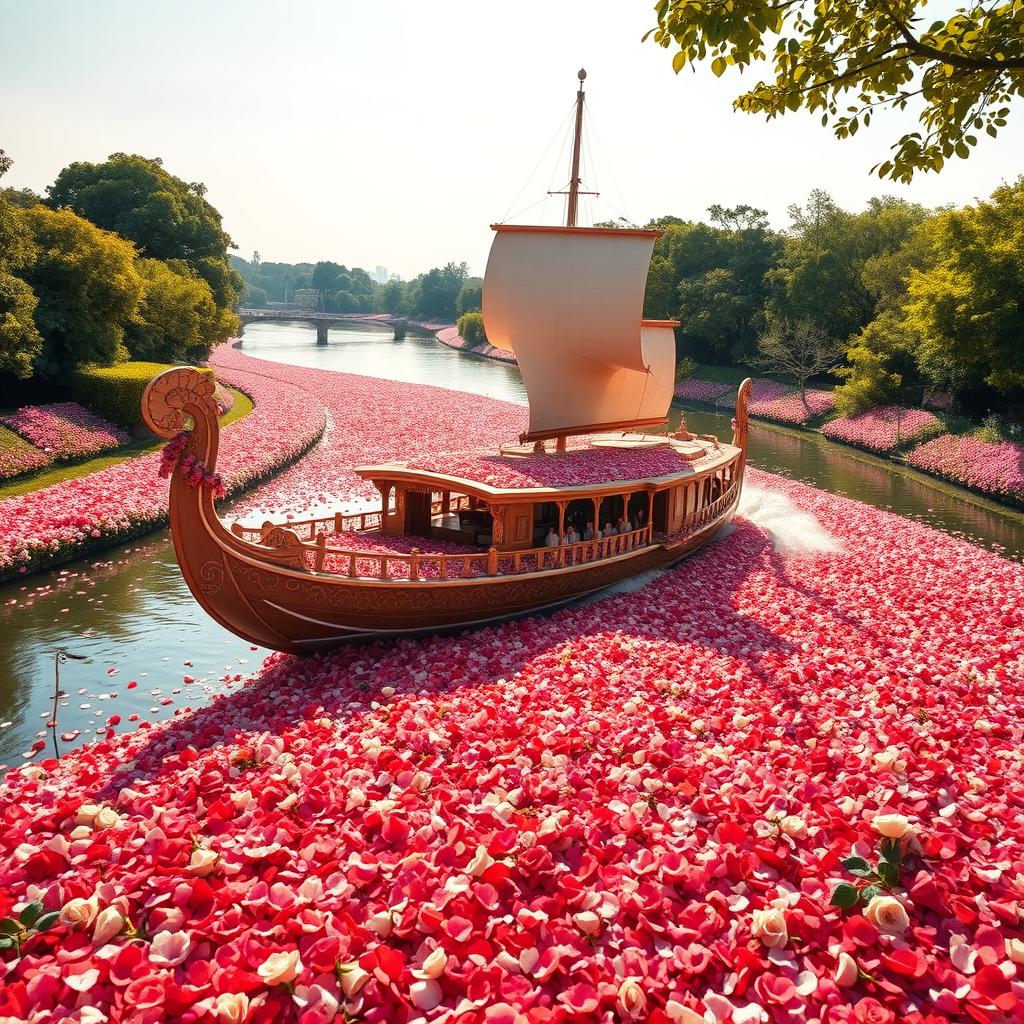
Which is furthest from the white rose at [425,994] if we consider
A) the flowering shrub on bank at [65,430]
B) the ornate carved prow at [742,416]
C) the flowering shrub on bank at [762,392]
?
the flowering shrub on bank at [762,392]

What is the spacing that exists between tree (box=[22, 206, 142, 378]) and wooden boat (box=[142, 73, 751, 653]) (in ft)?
67.0

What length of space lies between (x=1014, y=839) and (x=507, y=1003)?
4634 millimetres

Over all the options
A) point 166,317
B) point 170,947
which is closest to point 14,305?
point 166,317

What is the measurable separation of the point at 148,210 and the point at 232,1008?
63.0 m

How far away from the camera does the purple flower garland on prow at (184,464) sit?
10.6 metres

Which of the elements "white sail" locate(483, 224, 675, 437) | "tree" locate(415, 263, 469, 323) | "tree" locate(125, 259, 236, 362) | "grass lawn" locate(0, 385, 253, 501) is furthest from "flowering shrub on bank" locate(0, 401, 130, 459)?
"tree" locate(415, 263, 469, 323)

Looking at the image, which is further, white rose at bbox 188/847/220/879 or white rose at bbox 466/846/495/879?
white rose at bbox 188/847/220/879

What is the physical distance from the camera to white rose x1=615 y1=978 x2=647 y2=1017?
4875 mm

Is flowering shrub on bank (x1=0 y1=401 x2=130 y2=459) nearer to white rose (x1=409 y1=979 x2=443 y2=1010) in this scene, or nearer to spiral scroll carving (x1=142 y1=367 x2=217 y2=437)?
spiral scroll carving (x1=142 y1=367 x2=217 y2=437)

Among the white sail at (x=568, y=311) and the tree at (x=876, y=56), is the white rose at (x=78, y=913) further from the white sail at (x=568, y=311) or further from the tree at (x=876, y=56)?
the white sail at (x=568, y=311)

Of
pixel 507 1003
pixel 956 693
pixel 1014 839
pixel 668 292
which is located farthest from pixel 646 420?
pixel 668 292

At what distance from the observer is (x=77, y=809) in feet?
25.2

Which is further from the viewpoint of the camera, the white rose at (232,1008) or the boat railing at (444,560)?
the boat railing at (444,560)

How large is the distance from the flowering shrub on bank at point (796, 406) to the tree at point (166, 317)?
41455mm
